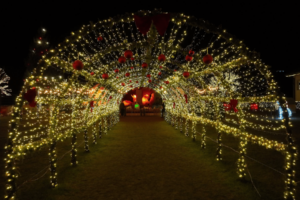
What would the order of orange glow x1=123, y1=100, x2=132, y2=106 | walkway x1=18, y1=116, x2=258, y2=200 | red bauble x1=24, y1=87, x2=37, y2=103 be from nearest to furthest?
red bauble x1=24, y1=87, x2=37, y2=103 < walkway x1=18, y1=116, x2=258, y2=200 < orange glow x1=123, y1=100, x2=132, y2=106

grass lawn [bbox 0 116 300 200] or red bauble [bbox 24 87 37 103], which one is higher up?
red bauble [bbox 24 87 37 103]

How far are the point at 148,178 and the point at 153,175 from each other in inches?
9.6

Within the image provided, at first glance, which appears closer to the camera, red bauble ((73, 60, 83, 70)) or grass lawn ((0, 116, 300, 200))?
grass lawn ((0, 116, 300, 200))

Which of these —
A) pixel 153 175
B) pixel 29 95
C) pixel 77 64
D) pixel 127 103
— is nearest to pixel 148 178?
pixel 153 175

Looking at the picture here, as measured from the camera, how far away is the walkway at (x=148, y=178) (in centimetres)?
438

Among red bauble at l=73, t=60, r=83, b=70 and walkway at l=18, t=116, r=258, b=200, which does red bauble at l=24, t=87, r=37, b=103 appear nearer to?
red bauble at l=73, t=60, r=83, b=70

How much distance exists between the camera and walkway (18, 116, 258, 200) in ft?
14.4

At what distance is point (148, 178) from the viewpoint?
5211 millimetres

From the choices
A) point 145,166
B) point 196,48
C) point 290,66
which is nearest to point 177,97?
point 196,48

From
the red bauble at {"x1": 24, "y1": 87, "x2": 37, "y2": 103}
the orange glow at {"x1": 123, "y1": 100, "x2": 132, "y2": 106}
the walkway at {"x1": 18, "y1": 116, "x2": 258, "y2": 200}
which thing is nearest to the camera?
the red bauble at {"x1": 24, "y1": 87, "x2": 37, "y2": 103}

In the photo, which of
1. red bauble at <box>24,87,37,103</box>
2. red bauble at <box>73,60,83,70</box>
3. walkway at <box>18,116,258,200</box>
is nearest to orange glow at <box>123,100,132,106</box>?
walkway at <box>18,116,258,200</box>

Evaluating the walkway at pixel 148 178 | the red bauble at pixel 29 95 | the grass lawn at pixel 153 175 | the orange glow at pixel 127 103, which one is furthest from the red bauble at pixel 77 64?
the orange glow at pixel 127 103

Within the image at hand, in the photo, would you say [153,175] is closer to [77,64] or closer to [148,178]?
[148,178]

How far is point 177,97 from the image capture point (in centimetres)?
1377
